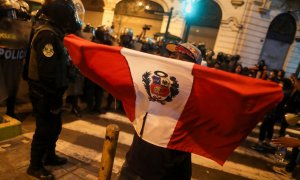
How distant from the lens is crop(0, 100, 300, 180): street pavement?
413 cm

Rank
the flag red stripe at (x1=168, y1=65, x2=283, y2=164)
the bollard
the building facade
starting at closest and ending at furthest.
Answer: the flag red stripe at (x1=168, y1=65, x2=283, y2=164)
the bollard
the building facade

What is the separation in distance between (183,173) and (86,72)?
1.23 metres

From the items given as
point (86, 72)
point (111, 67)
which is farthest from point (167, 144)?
point (86, 72)

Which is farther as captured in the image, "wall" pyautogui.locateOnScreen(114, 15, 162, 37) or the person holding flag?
"wall" pyautogui.locateOnScreen(114, 15, 162, 37)

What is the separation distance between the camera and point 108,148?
2.60m

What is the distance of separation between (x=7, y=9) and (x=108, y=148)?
3.86 m

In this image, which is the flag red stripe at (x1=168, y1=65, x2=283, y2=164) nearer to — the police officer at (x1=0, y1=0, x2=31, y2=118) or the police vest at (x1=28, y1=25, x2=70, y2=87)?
the police vest at (x1=28, y1=25, x2=70, y2=87)

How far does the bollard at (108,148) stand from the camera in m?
2.57

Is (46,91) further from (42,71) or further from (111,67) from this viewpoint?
(111,67)

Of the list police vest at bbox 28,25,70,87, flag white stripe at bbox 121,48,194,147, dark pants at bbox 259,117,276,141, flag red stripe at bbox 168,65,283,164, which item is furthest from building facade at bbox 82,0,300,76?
flag red stripe at bbox 168,65,283,164

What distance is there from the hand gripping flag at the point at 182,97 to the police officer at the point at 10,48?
331 centimetres

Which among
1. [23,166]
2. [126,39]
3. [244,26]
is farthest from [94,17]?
[23,166]

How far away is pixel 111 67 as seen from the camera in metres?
2.42

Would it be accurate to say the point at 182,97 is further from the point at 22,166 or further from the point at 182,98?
the point at 22,166
